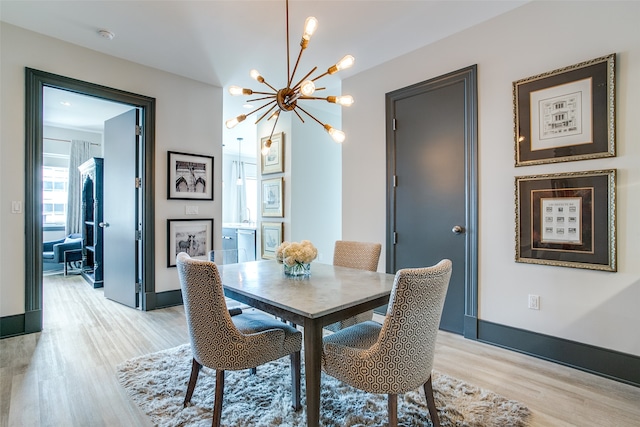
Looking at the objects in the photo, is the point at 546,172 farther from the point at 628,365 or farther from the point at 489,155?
the point at 628,365

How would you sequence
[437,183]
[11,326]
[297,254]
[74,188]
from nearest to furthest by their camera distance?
[297,254] → [11,326] → [437,183] → [74,188]

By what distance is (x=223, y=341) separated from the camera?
1538 millimetres

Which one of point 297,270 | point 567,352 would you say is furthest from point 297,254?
point 567,352

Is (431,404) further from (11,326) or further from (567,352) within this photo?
(11,326)

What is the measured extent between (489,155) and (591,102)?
73 centimetres

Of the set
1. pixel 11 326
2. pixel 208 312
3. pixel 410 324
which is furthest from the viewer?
pixel 11 326

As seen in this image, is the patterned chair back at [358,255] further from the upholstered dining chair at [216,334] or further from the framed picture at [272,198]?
the framed picture at [272,198]

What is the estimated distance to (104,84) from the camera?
3.28 metres

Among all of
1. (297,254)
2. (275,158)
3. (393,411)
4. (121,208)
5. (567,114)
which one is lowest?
(393,411)

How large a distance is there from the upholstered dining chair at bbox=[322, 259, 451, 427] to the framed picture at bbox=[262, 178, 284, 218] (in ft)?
11.8

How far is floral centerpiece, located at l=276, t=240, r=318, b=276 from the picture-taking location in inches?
78.5

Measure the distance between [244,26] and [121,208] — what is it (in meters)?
2.58

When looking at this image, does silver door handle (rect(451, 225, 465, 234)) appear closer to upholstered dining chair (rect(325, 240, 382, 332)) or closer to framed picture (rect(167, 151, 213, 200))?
upholstered dining chair (rect(325, 240, 382, 332))

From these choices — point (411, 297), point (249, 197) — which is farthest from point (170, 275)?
point (249, 197)
